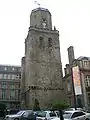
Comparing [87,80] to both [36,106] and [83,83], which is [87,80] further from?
[36,106]

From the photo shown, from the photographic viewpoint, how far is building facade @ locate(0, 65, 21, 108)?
186ft

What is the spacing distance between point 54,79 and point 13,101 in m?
21.0

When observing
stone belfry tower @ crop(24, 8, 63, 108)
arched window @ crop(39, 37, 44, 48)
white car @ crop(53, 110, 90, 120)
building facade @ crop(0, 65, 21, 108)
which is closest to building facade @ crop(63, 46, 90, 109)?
stone belfry tower @ crop(24, 8, 63, 108)

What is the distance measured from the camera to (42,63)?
41750mm

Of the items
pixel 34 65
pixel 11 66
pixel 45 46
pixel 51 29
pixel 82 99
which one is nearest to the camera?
pixel 82 99

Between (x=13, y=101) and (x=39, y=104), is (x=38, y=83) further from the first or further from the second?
(x=13, y=101)

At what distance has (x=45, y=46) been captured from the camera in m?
43.7

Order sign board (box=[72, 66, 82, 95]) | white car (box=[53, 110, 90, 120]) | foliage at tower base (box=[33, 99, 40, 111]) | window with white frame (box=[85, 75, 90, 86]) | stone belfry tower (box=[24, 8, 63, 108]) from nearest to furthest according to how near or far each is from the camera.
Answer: white car (box=[53, 110, 90, 120])
sign board (box=[72, 66, 82, 95])
foliage at tower base (box=[33, 99, 40, 111])
window with white frame (box=[85, 75, 90, 86])
stone belfry tower (box=[24, 8, 63, 108])

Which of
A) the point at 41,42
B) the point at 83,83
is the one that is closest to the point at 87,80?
the point at 83,83

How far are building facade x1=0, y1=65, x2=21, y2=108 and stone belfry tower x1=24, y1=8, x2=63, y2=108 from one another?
15.7 m

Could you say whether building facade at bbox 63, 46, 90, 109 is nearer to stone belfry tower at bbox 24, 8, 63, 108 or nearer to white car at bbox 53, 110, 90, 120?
stone belfry tower at bbox 24, 8, 63, 108

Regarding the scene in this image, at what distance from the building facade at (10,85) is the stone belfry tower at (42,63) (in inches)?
618

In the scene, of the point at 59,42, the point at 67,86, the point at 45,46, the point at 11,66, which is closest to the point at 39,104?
the point at 67,86

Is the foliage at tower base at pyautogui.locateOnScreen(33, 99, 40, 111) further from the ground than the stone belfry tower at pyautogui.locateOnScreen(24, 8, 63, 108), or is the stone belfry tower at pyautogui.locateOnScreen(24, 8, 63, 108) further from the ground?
the stone belfry tower at pyautogui.locateOnScreen(24, 8, 63, 108)
